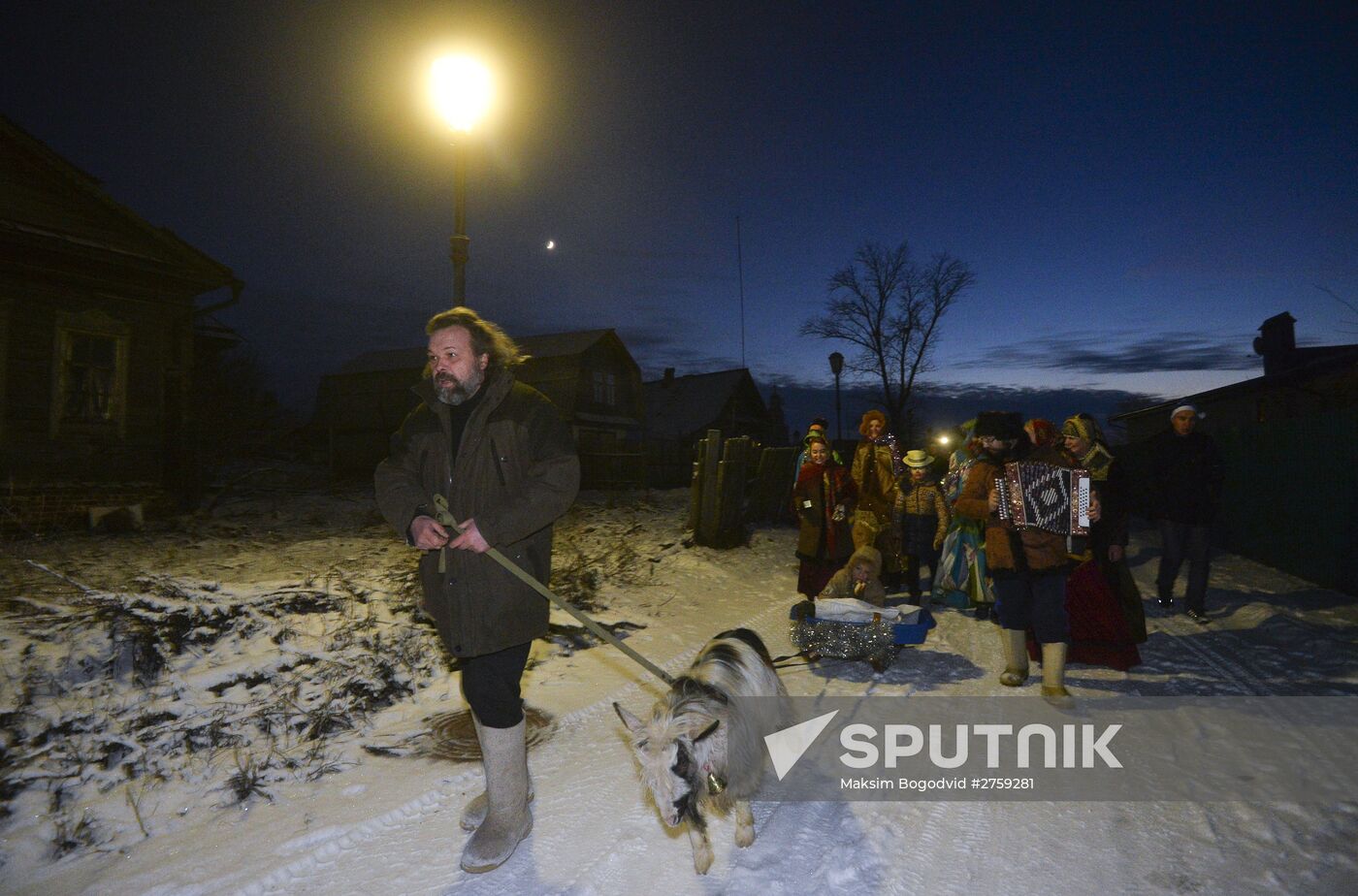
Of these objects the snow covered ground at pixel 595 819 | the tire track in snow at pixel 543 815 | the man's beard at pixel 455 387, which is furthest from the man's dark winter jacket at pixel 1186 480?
the man's beard at pixel 455 387

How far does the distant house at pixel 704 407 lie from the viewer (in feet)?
135

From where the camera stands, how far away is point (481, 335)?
125 inches

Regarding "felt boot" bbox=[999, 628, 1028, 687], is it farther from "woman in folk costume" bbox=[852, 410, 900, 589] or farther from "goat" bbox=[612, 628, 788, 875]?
"goat" bbox=[612, 628, 788, 875]

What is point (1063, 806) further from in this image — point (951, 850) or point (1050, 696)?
point (1050, 696)

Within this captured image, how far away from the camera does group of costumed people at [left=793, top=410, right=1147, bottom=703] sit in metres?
4.89

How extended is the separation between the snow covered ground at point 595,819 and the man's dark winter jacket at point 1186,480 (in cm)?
149

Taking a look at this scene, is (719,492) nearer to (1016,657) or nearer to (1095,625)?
(1095,625)

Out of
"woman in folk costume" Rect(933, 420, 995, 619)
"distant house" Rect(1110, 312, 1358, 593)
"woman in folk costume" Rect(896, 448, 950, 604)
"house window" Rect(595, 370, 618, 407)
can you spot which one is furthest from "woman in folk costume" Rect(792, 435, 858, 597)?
"house window" Rect(595, 370, 618, 407)

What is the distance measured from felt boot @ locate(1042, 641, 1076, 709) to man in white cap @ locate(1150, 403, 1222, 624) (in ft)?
12.0

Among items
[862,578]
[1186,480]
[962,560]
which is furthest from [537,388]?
[1186,480]

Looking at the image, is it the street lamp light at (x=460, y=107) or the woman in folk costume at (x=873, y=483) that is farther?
the woman in folk costume at (x=873, y=483)

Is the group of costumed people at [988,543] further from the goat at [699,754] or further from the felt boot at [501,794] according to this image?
the felt boot at [501,794]

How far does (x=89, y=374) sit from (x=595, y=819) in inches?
540

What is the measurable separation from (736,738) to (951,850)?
1.02 metres
